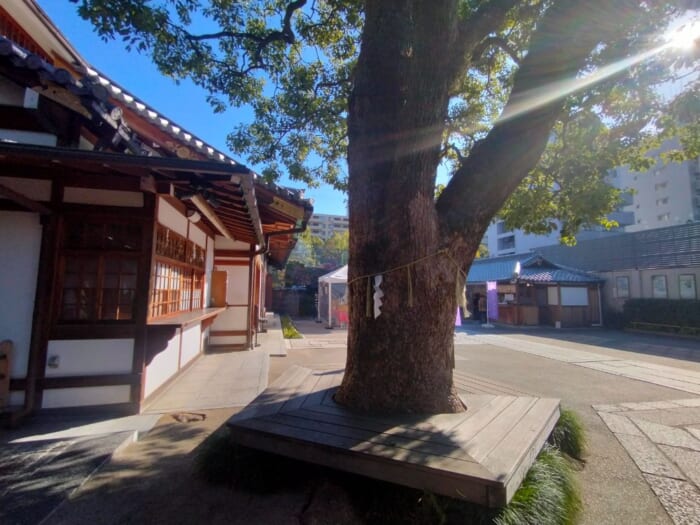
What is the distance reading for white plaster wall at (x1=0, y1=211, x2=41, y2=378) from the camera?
11.6 feet

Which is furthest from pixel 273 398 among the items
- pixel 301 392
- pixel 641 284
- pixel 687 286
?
pixel 641 284

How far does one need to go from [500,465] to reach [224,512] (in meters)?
1.76

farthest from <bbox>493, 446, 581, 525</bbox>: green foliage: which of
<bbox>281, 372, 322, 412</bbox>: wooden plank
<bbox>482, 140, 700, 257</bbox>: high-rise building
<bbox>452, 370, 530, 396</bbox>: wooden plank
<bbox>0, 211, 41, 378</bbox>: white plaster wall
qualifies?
<bbox>482, 140, 700, 257</bbox>: high-rise building

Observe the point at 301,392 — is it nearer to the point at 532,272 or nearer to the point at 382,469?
the point at 382,469

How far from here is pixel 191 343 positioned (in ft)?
20.8

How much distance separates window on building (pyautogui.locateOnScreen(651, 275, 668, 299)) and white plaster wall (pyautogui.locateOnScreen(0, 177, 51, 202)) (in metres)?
22.0

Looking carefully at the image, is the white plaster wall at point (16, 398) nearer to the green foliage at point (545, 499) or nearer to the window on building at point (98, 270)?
the window on building at point (98, 270)

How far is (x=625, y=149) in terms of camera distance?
4762 mm

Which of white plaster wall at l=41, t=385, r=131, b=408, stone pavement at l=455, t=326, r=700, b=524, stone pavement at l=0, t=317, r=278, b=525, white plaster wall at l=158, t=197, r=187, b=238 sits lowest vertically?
stone pavement at l=455, t=326, r=700, b=524

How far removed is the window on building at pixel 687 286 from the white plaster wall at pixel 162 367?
20.1 metres

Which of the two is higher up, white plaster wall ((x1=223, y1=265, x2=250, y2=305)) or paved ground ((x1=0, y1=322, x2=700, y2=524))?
white plaster wall ((x1=223, y1=265, x2=250, y2=305))

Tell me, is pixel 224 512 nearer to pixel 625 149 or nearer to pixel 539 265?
pixel 625 149

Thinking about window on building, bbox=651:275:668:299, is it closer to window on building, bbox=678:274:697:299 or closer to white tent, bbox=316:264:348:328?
window on building, bbox=678:274:697:299


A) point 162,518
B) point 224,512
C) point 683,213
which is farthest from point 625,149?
point 683,213
